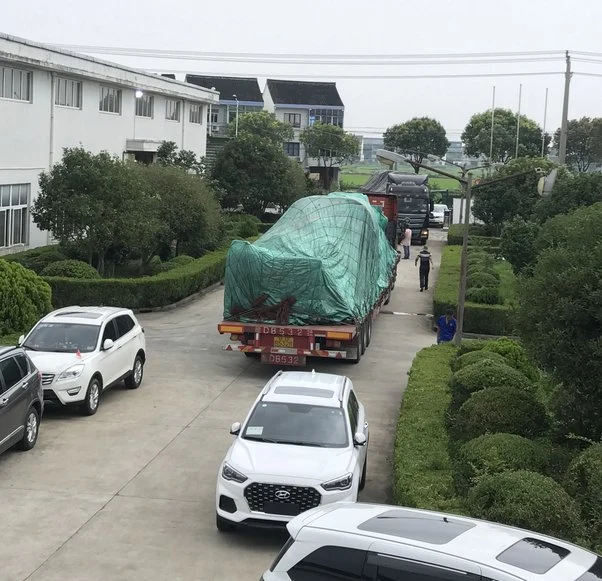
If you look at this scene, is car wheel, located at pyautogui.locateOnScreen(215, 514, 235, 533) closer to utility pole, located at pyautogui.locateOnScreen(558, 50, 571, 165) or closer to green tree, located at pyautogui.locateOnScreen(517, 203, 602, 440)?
green tree, located at pyautogui.locateOnScreen(517, 203, 602, 440)

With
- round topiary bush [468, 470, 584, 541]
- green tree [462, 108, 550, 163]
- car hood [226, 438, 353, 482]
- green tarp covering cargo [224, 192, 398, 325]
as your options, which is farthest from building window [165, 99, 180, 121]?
green tree [462, 108, 550, 163]

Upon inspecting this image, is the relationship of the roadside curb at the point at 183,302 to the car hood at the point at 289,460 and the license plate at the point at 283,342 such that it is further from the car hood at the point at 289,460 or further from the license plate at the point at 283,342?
the car hood at the point at 289,460

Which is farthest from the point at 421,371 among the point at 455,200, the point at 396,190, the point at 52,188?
the point at 455,200

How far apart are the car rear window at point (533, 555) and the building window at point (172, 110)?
43.4m

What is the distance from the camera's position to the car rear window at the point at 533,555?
702 cm

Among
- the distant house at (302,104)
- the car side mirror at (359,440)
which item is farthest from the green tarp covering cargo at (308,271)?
the distant house at (302,104)

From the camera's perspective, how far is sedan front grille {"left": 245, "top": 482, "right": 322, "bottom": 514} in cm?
1115

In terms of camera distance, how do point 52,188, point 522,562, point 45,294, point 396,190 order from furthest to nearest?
point 396,190, point 52,188, point 45,294, point 522,562

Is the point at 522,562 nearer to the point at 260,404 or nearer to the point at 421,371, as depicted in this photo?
the point at 260,404

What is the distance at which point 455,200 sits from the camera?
67125mm

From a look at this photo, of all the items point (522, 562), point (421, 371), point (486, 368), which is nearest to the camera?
point (522, 562)

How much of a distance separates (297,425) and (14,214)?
2335cm

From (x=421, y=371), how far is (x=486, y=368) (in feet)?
11.2

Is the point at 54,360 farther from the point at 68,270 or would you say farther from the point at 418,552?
the point at 68,270
